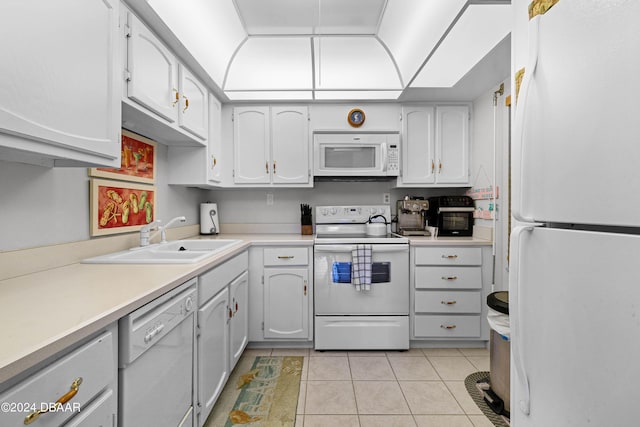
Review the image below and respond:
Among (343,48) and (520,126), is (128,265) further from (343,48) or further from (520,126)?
(343,48)

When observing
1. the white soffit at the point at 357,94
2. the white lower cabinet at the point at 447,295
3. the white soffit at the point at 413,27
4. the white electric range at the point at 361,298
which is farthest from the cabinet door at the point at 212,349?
the white soffit at the point at 413,27

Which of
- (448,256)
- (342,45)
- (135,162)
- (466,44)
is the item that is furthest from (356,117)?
(135,162)

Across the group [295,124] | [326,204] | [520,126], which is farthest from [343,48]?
[520,126]

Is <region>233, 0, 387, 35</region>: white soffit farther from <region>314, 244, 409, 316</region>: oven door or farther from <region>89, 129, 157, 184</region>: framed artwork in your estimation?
<region>314, 244, 409, 316</region>: oven door

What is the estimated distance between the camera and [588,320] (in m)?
0.66

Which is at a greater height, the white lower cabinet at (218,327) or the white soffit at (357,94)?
the white soffit at (357,94)

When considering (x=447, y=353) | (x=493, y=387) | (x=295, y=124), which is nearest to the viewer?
(x=493, y=387)

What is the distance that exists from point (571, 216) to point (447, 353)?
2079mm

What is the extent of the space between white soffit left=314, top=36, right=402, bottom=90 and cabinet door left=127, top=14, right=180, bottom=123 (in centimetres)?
120

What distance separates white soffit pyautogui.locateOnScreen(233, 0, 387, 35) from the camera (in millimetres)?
2111

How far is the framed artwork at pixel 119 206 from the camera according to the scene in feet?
5.14

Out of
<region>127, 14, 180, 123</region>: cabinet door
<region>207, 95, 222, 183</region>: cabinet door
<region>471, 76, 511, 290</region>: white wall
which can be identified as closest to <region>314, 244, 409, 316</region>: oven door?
<region>471, 76, 511, 290</region>: white wall

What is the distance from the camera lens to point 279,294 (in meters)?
2.43

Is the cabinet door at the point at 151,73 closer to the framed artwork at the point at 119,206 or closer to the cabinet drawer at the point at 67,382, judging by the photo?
the framed artwork at the point at 119,206
